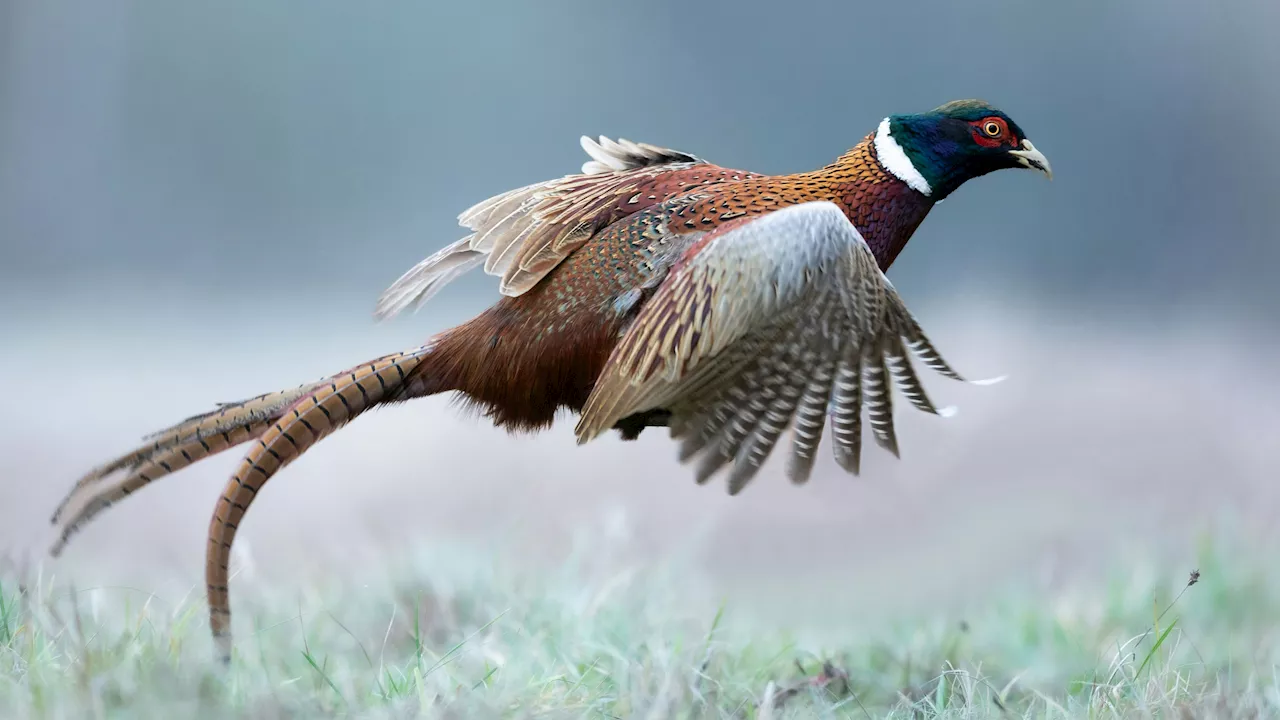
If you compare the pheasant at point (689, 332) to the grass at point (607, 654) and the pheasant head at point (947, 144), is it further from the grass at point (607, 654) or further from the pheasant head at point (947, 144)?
the grass at point (607, 654)

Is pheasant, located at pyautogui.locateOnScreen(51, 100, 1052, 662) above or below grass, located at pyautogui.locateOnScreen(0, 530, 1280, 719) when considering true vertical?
above

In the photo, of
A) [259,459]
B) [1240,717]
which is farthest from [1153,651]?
[259,459]

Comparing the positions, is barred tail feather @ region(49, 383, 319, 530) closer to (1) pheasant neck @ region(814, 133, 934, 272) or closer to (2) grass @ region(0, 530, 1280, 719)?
(2) grass @ region(0, 530, 1280, 719)

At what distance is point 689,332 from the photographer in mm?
1956

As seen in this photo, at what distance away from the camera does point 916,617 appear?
8.87 ft

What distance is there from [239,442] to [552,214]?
0.81 meters

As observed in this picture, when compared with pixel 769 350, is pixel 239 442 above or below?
above

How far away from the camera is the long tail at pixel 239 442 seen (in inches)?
82.0

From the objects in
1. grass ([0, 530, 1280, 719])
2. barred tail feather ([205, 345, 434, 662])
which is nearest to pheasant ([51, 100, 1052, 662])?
barred tail feather ([205, 345, 434, 662])

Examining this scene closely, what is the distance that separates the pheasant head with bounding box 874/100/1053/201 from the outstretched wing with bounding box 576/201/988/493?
299 mm

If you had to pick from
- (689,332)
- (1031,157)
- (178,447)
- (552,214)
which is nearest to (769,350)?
(689,332)

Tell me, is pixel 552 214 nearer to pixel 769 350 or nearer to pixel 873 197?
pixel 769 350

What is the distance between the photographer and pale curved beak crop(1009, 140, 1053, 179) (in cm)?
223

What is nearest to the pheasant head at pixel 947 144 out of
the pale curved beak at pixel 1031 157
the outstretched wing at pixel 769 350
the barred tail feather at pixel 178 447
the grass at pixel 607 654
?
the pale curved beak at pixel 1031 157
